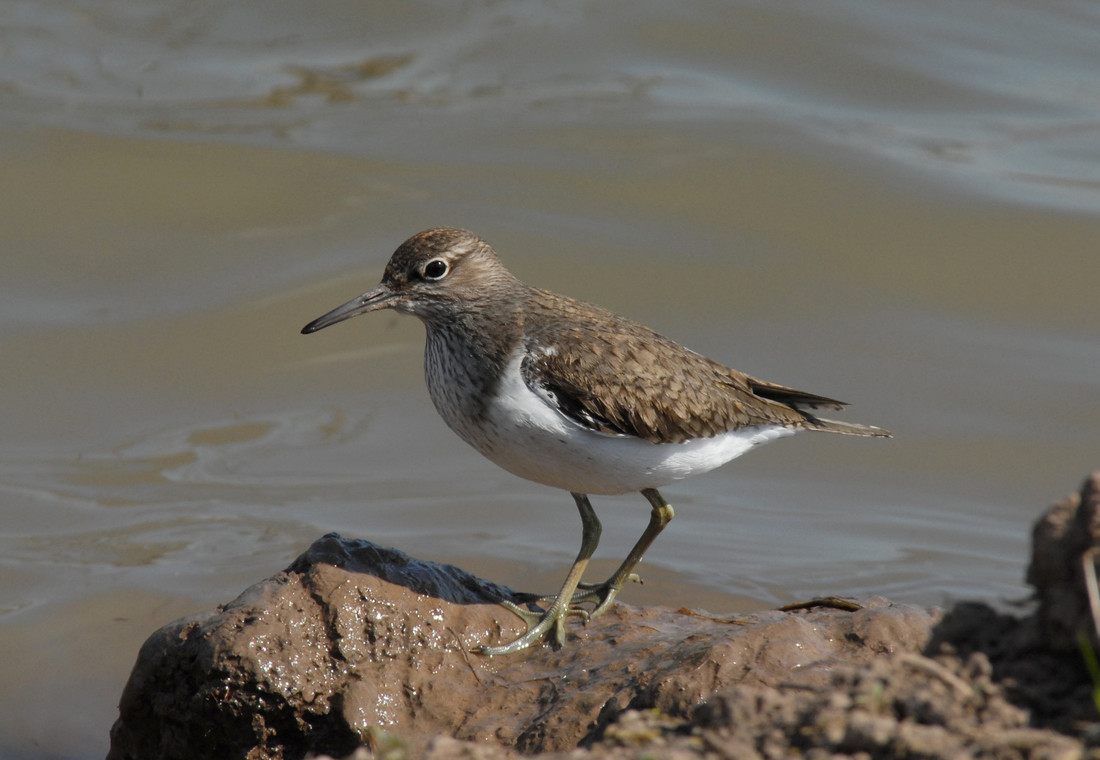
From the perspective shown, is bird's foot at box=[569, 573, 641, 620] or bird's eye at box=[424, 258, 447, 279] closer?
bird's foot at box=[569, 573, 641, 620]

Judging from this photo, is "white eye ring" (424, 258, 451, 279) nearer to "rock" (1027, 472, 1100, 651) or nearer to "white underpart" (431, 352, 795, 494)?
"white underpart" (431, 352, 795, 494)

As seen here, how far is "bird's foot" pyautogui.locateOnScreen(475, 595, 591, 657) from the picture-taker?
17.4 feet

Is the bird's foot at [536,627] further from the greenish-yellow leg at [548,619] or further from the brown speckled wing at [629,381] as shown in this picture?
the brown speckled wing at [629,381]

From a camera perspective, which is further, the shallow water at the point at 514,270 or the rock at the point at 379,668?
the shallow water at the point at 514,270

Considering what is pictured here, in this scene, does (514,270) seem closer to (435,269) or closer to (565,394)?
(435,269)

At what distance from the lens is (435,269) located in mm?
6336

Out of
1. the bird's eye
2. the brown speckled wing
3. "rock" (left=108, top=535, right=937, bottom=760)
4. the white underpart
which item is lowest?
"rock" (left=108, top=535, right=937, bottom=760)

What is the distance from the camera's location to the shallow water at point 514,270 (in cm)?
837

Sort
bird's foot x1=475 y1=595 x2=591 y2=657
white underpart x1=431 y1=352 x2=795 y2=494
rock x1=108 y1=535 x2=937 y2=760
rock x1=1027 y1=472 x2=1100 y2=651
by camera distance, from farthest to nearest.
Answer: white underpart x1=431 y1=352 x2=795 y2=494, bird's foot x1=475 y1=595 x2=591 y2=657, rock x1=108 y1=535 x2=937 y2=760, rock x1=1027 y1=472 x2=1100 y2=651

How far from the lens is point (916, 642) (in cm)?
481

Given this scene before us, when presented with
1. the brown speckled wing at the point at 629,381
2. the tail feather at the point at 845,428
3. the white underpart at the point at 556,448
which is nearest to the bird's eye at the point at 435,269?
the brown speckled wing at the point at 629,381

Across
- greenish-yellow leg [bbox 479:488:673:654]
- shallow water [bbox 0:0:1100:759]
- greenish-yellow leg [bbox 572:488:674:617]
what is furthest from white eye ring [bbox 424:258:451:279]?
shallow water [bbox 0:0:1100:759]

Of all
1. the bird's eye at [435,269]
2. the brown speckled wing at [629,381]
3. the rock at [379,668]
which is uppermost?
the bird's eye at [435,269]

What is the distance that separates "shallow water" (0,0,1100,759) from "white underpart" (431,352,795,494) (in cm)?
201
